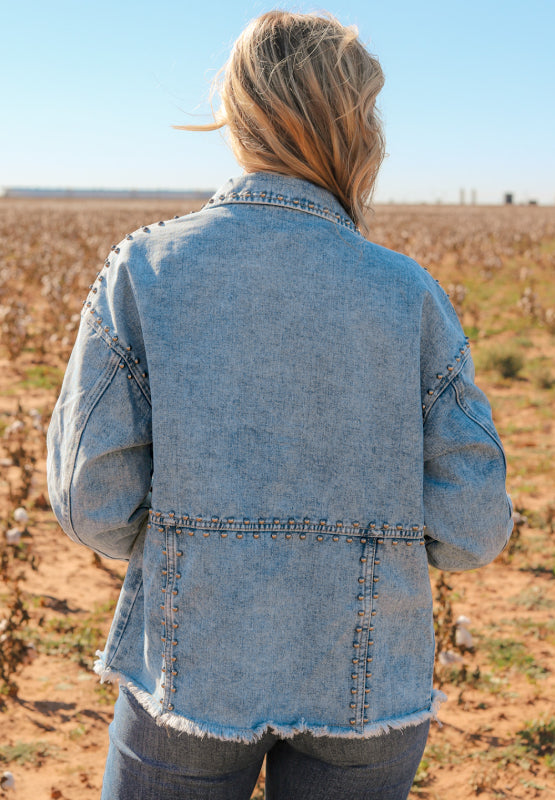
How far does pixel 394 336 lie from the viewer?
1216 millimetres

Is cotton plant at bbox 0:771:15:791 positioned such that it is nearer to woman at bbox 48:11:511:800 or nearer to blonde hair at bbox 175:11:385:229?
woman at bbox 48:11:511:800

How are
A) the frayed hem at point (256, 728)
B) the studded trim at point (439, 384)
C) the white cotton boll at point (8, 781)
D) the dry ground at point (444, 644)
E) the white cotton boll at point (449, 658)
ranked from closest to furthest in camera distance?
the frayed hem at point (256, 728) < the studded trim at point (439, 384) < the white cotton boll at point (8, 781) < the dry ground at point (444, 644) < the white cotton boll at point (449, 658)

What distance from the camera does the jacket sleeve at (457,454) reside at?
1266 mm

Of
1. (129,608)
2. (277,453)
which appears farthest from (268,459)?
(129,608)

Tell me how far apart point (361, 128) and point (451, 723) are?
293 centimetres

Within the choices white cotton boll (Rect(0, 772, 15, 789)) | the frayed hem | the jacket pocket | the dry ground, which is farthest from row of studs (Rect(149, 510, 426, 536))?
the dry ground

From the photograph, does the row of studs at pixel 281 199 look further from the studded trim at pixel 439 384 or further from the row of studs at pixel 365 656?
the row of studs at pixel 365 656

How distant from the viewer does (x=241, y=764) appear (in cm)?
124

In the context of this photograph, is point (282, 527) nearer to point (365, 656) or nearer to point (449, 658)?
point (365, 656)

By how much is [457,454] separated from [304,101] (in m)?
0.66

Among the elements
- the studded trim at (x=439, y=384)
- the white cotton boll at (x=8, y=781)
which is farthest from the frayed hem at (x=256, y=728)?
the white cotton boll at (x=8, y=781)

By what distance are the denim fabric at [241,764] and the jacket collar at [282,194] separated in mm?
898

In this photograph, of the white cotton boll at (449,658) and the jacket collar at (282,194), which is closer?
the jacket collar at (282,194)

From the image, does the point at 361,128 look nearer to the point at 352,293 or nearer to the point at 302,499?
the point at 352,293
